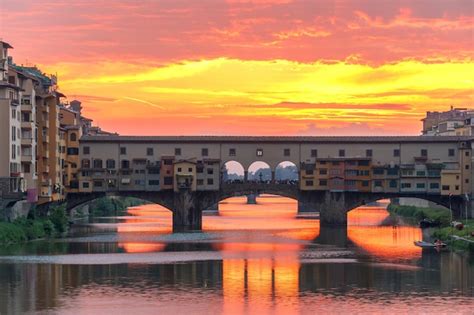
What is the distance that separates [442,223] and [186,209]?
2328 cm

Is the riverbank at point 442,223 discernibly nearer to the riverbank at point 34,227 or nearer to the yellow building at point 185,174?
the yellow building at point 185,174

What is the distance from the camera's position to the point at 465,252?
70062 mm

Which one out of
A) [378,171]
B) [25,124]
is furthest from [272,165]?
[25,124]

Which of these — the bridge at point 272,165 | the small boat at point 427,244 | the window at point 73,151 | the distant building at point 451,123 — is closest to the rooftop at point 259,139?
the bridge at point 272,165

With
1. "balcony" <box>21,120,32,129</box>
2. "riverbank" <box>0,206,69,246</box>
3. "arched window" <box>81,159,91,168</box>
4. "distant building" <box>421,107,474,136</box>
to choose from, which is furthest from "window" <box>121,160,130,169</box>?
"distant building" <box>421,107,474,136</box>

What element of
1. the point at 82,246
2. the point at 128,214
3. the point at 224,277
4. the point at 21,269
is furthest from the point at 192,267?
the point at 128,214

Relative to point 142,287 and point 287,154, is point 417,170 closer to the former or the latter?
point 287,154

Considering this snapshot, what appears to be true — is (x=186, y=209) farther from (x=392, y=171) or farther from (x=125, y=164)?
(x=392, y=171)

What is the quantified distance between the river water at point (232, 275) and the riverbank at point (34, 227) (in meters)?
1.31

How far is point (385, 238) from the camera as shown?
285ft

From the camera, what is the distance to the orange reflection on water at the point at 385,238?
72.2 meters

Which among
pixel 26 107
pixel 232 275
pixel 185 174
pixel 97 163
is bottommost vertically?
pixel 232 275

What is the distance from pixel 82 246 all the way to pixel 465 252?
26320 mm

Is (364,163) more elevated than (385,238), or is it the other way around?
(364,163)
